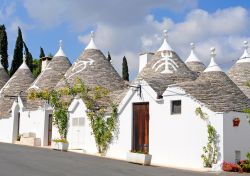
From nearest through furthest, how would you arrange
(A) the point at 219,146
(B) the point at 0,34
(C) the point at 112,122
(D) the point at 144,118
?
1. (A) the point at 219,146
2. (D) the point at 144,118
3. (C) the point at 112,122
4. (B) the point at 0,34

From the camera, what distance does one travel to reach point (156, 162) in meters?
22.8

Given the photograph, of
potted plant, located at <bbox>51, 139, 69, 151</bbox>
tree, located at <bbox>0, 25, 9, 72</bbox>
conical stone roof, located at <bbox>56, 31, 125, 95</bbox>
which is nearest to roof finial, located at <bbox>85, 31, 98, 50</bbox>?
conical stone roof, located at <bbox>56, 31, 125, 95</bbox>

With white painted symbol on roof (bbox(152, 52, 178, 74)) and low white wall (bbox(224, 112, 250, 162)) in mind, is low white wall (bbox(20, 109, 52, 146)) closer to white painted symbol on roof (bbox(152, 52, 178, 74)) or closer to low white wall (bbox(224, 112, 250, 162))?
white painted symbol on roof (bbox(152, 52, 178, 74))

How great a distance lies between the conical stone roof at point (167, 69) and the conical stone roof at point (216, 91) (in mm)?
3029

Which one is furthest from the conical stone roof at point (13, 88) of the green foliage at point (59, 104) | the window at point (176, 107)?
the window at point (176, 107)

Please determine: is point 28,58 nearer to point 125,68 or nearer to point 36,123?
point 125,68

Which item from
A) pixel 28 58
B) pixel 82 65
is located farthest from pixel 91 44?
pixel 28 58

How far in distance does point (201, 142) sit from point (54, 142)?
10783 mm

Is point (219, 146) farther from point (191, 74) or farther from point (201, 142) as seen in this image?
point (191, 74)

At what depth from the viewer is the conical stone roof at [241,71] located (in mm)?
28844

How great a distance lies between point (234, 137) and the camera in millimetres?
20375

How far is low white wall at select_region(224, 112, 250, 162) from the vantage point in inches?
791

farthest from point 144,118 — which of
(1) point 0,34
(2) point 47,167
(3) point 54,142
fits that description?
(1) point 0,34

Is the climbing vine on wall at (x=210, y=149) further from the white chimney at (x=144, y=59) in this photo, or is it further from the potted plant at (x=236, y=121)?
the white chimney at (x=144, y=59)
